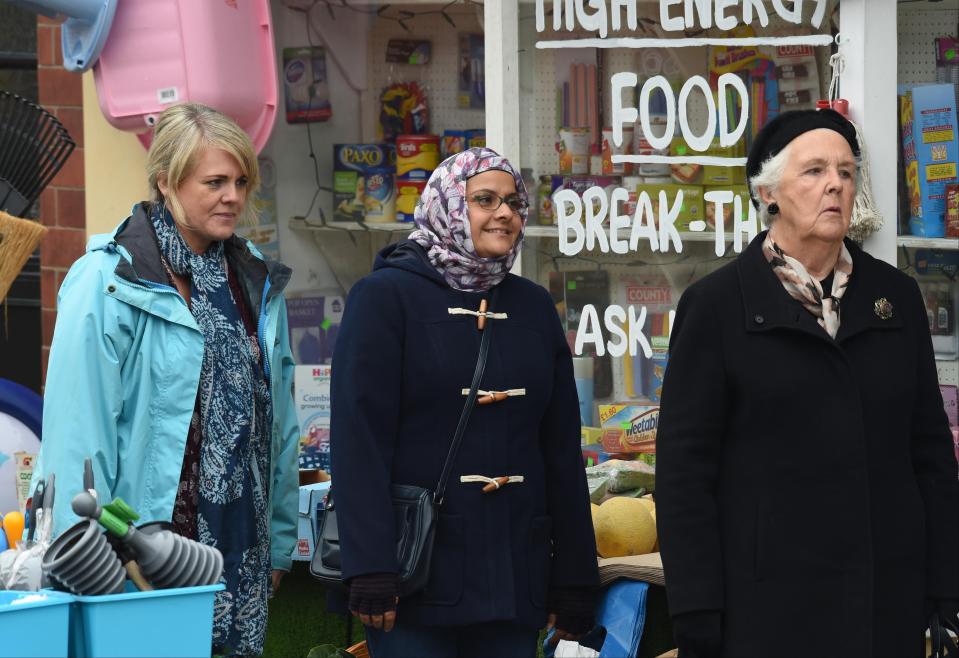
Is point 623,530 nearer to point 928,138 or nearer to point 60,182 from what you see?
point 928,138

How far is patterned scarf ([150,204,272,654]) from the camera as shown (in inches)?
140

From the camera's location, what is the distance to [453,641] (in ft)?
11.1

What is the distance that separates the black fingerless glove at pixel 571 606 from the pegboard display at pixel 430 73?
Result: 2.81m

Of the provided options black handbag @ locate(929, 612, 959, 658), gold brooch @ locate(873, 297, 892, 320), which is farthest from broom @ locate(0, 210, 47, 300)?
black handbag @ locate(929, 612, 959, 658)

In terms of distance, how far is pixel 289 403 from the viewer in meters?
3.89

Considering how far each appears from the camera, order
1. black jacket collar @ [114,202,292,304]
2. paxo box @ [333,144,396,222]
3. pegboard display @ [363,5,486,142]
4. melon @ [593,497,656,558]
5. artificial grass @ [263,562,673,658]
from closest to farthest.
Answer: black jacket collar @ [114,202,292,304] → melon @ [593,497,656,558] → artificial grass @ [263,562,673,658] → pegboard display @ [363,5,486,142] → paxo box @ [333,144,396,222]

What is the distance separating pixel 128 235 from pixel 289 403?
62 centimetres

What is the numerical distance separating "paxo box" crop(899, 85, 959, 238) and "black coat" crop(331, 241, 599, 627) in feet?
6.71

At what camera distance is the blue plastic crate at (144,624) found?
8.63 feet

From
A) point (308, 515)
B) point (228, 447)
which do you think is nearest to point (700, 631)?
point (228, 447)

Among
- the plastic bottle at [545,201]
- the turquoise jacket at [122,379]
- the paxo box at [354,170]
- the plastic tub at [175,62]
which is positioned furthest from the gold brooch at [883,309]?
the paxo box at [354,170]

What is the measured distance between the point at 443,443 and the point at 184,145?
0.99 metres

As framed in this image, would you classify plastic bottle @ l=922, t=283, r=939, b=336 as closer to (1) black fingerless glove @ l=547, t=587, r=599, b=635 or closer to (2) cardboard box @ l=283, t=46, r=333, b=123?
(1) black fingerless glove @ l=547, t=587, r=599, b=635

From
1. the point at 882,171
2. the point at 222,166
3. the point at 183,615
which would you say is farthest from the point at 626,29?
the point at 183,615
